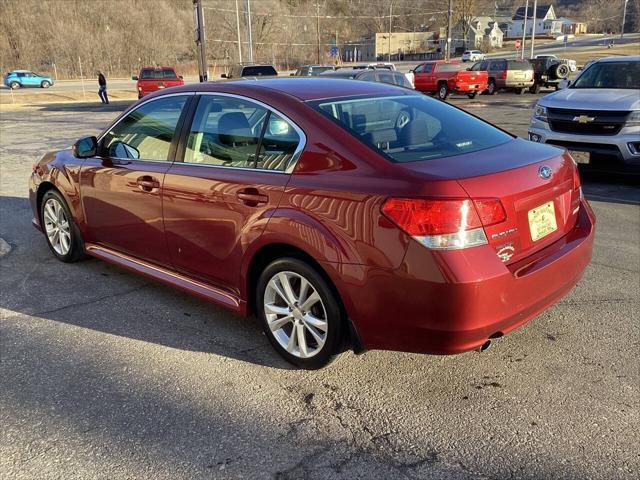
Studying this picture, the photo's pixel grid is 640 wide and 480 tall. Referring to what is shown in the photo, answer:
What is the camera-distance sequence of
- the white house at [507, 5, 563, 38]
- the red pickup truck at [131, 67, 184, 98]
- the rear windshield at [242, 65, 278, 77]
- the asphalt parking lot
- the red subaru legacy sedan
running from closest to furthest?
the asphalt parking lot
the red subaru legacy sedan
the rear windshield at [242, 65, 278, 77]
the red pickup truck at [131, 67, 184, 98]
the white house at [507, 5, 563, 38]

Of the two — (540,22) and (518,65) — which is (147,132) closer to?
(518,65)

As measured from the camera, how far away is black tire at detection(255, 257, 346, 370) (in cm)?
302

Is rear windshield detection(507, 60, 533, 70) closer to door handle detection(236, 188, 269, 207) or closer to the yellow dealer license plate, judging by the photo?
the yellow dealer license plate

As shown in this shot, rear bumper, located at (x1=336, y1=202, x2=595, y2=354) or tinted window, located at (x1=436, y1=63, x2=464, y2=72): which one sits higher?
tinted window, located at (x1=436, y1=63, x2=464, y2=72)

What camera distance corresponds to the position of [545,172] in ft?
10.2

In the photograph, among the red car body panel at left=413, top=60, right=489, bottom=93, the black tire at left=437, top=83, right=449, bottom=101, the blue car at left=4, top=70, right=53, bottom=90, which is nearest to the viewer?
the red car body panel at left=413, top=60, right=489, bottom=93

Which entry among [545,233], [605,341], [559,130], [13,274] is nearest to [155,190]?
[13,274]

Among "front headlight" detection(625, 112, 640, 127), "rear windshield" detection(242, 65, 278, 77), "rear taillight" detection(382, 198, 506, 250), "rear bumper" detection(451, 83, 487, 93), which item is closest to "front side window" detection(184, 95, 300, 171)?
"rear taillight" detection(382, 198, 506, 250)

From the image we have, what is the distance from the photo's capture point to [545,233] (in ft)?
10.1

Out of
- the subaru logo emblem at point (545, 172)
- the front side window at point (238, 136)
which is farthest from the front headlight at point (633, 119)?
the front side window at point (238, 136)

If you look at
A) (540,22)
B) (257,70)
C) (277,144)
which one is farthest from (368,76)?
(540,22)

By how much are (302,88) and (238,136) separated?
1.72 ft

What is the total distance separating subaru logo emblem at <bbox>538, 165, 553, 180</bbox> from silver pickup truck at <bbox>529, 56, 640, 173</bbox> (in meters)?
5.12

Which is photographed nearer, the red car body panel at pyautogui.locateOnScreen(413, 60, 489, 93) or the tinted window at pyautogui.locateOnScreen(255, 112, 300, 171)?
the tinted window at pyautogui.locateOnScreen(255, 112, 300, 171)
